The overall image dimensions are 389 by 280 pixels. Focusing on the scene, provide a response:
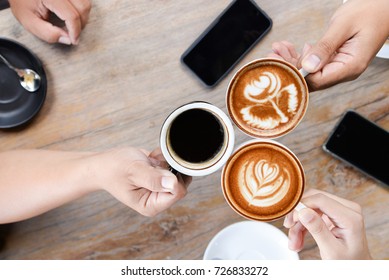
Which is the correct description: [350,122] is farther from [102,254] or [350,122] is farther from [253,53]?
[102,254]

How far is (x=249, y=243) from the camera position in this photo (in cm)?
120

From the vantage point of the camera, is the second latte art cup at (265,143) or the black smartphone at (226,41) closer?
the second latte art cup at (265,143)

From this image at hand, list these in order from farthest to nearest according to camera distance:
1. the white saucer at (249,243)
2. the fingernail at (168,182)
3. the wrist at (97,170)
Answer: the white saucer at (249,243) → the wrist at (97,170) → the fingernail at (168,182)

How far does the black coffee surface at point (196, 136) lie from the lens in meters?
1.05

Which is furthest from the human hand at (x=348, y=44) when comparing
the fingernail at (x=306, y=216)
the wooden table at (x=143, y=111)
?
the fingernail at (x=306, y=216)

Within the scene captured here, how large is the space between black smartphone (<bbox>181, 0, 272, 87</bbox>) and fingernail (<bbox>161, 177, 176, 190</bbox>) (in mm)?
365

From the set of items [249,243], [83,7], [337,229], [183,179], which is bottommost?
[249,243]

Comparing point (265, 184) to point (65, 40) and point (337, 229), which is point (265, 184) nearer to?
point (337, 229)

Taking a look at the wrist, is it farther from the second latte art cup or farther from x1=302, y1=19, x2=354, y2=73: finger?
x1=302, y1=19, x2=354, y2=73: finger

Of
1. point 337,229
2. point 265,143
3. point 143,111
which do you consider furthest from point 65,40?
point 337,229

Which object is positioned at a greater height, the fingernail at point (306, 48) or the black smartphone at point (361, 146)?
the fingernail at point (306, 48)

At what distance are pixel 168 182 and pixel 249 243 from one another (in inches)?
14.6

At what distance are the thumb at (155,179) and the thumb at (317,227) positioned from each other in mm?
293

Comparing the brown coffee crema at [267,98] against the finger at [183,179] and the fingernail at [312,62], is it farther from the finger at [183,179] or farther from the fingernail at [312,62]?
the finger at [183,179]
